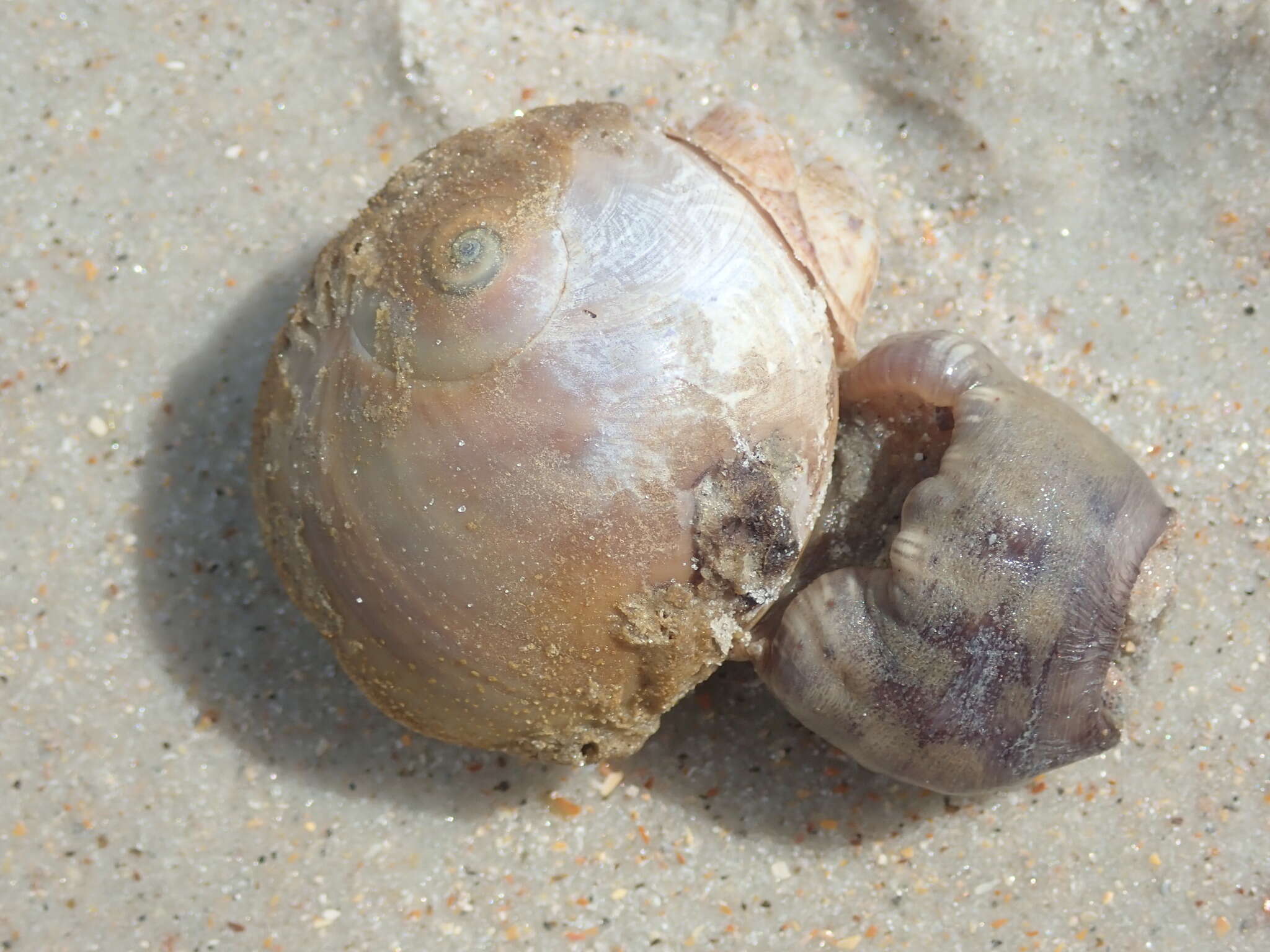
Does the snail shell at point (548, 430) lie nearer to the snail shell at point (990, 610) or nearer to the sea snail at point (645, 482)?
the sea snail at point (645, 482)

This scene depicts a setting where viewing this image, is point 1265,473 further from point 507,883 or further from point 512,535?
point 507,883

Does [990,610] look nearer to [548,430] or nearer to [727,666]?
[727,666]

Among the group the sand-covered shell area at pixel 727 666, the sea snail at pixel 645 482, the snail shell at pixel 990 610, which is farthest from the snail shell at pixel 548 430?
the sand-covered shell area at pixel 727 666

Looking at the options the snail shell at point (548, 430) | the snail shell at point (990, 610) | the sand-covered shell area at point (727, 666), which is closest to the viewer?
the snail shell at point (548, 430)

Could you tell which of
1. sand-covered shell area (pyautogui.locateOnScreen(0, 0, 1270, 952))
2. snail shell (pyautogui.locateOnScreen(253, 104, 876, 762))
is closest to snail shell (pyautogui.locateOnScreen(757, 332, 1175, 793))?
snail shell (pyautogui.locateOnScreen(253, 104, 876, 762))

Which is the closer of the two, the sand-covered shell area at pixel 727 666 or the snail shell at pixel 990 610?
the snail shell at pixel 990 610

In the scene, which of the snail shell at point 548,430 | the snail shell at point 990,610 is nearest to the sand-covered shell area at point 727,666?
the snail shell at point 990,610

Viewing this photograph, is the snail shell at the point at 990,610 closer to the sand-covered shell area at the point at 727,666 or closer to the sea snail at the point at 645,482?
the sea snail at the point at 645,482

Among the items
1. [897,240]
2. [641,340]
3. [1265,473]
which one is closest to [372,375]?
[641,340]

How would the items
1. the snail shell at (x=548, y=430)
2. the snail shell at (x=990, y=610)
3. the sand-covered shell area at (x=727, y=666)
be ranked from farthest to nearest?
the sand-covered shell area at (x=727, y=666) < the snail shell at (x=990, y=610) < the snail shell at (x=548, y=430)

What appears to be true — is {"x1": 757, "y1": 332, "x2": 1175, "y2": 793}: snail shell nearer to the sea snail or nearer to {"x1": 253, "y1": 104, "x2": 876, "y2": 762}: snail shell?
the sea snail
